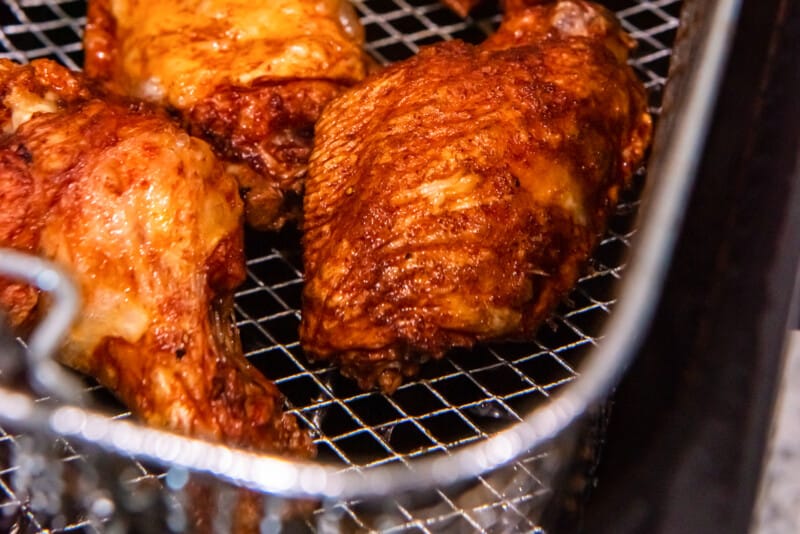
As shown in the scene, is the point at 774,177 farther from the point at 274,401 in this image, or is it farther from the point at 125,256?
the point at 125,256

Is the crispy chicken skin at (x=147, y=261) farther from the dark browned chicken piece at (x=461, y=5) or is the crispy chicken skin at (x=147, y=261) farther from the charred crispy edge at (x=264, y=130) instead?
the dark browned chicken piece at (x=461, y=5)

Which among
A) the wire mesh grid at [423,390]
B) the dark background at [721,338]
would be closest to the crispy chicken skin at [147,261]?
the wire mesh grid at [423,390]

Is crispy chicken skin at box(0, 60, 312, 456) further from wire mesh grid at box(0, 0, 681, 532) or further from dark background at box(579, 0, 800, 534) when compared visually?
dark background at box(579, 0, 800, 534)

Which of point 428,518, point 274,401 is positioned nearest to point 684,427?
point 428,518

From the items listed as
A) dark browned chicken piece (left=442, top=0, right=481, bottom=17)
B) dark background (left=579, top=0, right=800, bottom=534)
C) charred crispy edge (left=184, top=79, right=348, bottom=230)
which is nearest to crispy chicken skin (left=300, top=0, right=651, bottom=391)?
charred crispy edge (left=184, top=79, right=348, bottom=230)

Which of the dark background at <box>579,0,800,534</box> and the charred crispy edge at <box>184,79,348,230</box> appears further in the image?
the charred crispy edge at <box>184,79,348,230</box>
